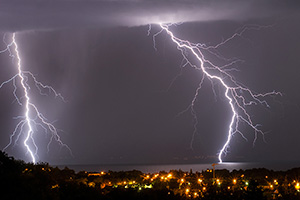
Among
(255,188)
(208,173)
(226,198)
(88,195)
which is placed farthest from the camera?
(208,173)

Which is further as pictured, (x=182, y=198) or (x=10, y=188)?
(x=182, y=198)

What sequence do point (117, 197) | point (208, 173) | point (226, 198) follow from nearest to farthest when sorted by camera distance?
point (226, 198) → point (117, 197) → point (208, 173)

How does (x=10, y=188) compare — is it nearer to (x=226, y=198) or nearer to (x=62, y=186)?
(x=226, y=198)

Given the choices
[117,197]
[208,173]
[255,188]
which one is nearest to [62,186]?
[117,197]

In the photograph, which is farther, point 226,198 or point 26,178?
point 226,198

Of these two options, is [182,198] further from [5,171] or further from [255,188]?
[5,171]

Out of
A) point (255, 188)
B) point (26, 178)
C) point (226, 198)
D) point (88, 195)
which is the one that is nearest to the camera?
point (26, 178)

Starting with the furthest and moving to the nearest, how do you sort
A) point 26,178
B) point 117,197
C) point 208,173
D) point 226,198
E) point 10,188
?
point 208,173, point 117,197, point 226,198, point 26,178, point 10,188

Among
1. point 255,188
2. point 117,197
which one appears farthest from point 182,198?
point 255,188
